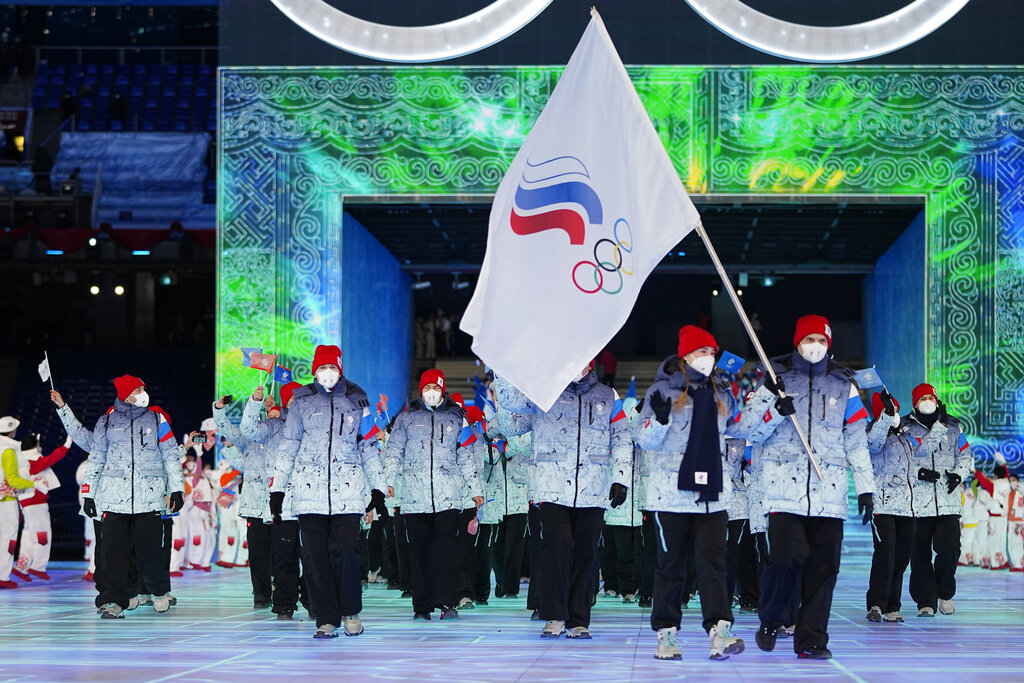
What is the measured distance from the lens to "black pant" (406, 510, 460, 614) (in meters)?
9.53

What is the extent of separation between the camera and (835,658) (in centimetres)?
714

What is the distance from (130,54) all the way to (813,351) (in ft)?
99.2

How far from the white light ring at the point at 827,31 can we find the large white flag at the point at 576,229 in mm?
8181

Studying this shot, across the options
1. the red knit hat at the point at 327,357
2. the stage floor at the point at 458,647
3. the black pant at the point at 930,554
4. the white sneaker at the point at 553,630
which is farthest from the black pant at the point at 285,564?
the black pant at the point at 930,554

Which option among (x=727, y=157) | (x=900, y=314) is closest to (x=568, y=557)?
(x=727, y=157)

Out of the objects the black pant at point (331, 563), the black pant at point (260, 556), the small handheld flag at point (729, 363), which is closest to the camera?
the small handheld flag at point (729, 363)

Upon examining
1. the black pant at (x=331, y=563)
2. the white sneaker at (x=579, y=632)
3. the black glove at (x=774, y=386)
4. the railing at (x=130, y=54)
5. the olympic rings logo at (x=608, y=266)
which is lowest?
the white sneaker at (x=579, y=632)

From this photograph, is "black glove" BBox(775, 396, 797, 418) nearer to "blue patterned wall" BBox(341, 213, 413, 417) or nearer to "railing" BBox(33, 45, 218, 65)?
"blue patterned wall" BBox(341, 213, 413, 417)

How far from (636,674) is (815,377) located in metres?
1.90

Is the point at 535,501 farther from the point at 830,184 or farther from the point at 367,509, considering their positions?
the point at 830,184

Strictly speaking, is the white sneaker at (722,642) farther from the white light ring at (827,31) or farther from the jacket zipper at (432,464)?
the white light ring at (827,31)

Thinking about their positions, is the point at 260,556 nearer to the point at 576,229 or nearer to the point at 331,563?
the point at 331,563

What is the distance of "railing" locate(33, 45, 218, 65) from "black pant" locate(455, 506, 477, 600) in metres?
26.2

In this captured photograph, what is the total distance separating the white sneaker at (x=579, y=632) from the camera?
8047 mm
